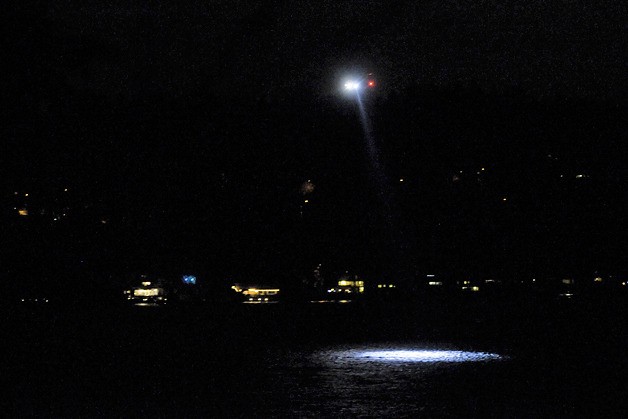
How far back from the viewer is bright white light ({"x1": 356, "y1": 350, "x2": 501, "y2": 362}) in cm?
1527

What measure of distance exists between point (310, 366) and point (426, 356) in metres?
2.71

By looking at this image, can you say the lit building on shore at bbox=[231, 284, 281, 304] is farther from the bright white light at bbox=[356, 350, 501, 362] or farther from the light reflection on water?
the bright white light at bbox=[356, 350, 501, 362]

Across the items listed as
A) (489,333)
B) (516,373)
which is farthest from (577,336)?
(516,373)

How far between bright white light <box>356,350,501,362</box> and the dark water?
0.04 metres

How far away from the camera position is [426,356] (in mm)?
15914

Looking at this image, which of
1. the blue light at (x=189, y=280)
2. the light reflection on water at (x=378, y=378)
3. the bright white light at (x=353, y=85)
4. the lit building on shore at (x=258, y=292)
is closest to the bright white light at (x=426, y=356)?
the light reflection on water at (x=378, y=378)

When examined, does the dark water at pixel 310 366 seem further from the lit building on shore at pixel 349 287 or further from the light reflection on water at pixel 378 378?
the lit building on shore at pixel 349 287

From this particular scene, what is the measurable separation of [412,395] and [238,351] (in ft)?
23.8

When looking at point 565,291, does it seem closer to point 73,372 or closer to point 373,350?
point 373,350

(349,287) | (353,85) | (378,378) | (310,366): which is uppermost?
(353,85)

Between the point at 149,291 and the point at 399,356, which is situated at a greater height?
the point at 149,291

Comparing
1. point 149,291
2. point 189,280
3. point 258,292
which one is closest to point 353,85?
point 258,292

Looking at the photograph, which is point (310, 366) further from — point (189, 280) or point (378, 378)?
point (189, 280)

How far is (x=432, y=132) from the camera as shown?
37.2 meters
